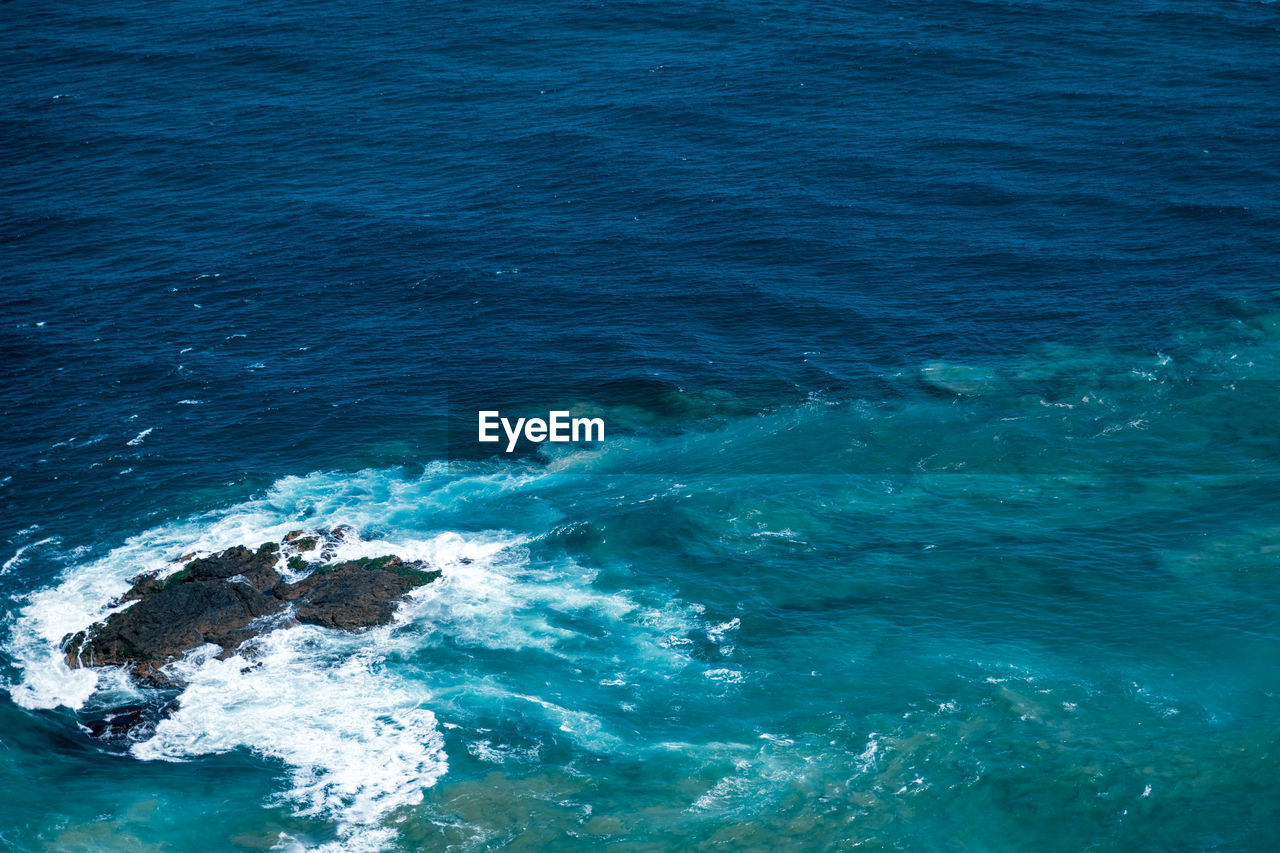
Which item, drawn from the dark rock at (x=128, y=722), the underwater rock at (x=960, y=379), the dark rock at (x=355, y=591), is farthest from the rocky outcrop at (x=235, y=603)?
the underwater rock at (x=960, y=379)

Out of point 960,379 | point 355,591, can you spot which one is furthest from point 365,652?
point 960,379

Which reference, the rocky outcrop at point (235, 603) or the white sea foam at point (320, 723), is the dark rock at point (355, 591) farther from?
the white sea foam at point (320, 723)

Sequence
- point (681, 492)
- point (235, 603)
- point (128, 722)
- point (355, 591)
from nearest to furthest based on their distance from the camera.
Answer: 1. point (128, 722)
2. point (235, 603)
3. point (355, 591)
4. point (681, 492)

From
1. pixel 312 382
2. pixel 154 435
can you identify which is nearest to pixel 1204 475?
pixel 312 382

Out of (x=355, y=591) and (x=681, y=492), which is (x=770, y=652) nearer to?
(x=681, y=492)

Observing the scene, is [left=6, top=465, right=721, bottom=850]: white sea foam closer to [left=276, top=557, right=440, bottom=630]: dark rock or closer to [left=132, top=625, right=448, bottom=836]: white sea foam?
[left=132, top=625, right=448, bottom=836]: white sea foam

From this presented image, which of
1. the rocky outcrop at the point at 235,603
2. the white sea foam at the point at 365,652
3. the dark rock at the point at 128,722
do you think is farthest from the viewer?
the rocky outcrop at the point at 235,603
